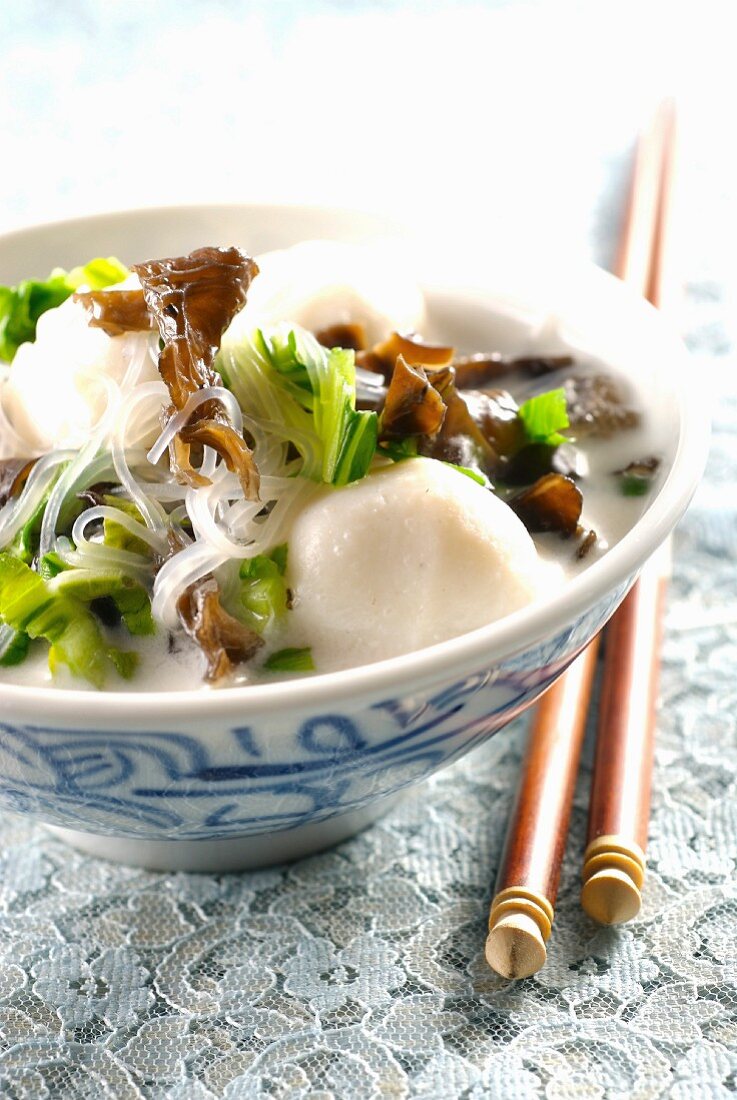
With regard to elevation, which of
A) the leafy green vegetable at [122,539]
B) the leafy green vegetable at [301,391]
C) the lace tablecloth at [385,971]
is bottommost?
the lace tablecloth at [385,971]

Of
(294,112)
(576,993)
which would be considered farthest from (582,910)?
(294,112)

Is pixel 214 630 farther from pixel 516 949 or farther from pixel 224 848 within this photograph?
pixel 516 949

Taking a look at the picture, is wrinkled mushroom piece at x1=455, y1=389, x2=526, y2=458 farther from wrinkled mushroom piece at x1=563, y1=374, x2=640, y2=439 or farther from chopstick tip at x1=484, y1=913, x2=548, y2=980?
chopstick tip at x1=484, y1=913, x2=548, y2=980

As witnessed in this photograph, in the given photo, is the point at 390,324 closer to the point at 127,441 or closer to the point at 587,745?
the point at 127,441

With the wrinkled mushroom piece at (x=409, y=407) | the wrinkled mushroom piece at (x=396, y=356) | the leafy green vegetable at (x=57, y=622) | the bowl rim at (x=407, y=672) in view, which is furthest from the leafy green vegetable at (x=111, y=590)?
the wrinkled mushroom piece at (x=396, y=356)

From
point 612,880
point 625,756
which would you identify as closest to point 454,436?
point 625,756

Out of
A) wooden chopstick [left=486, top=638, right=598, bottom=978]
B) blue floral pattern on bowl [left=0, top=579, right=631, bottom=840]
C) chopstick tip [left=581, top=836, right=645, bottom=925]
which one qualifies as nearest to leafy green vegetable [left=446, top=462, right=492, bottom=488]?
blue floral pattern on bowl [left=0, top=579, right=631, bottom=840]

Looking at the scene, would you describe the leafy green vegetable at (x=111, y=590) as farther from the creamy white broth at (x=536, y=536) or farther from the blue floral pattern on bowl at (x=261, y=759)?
the blue floral pattern on bowl at (x=261, y=759)
